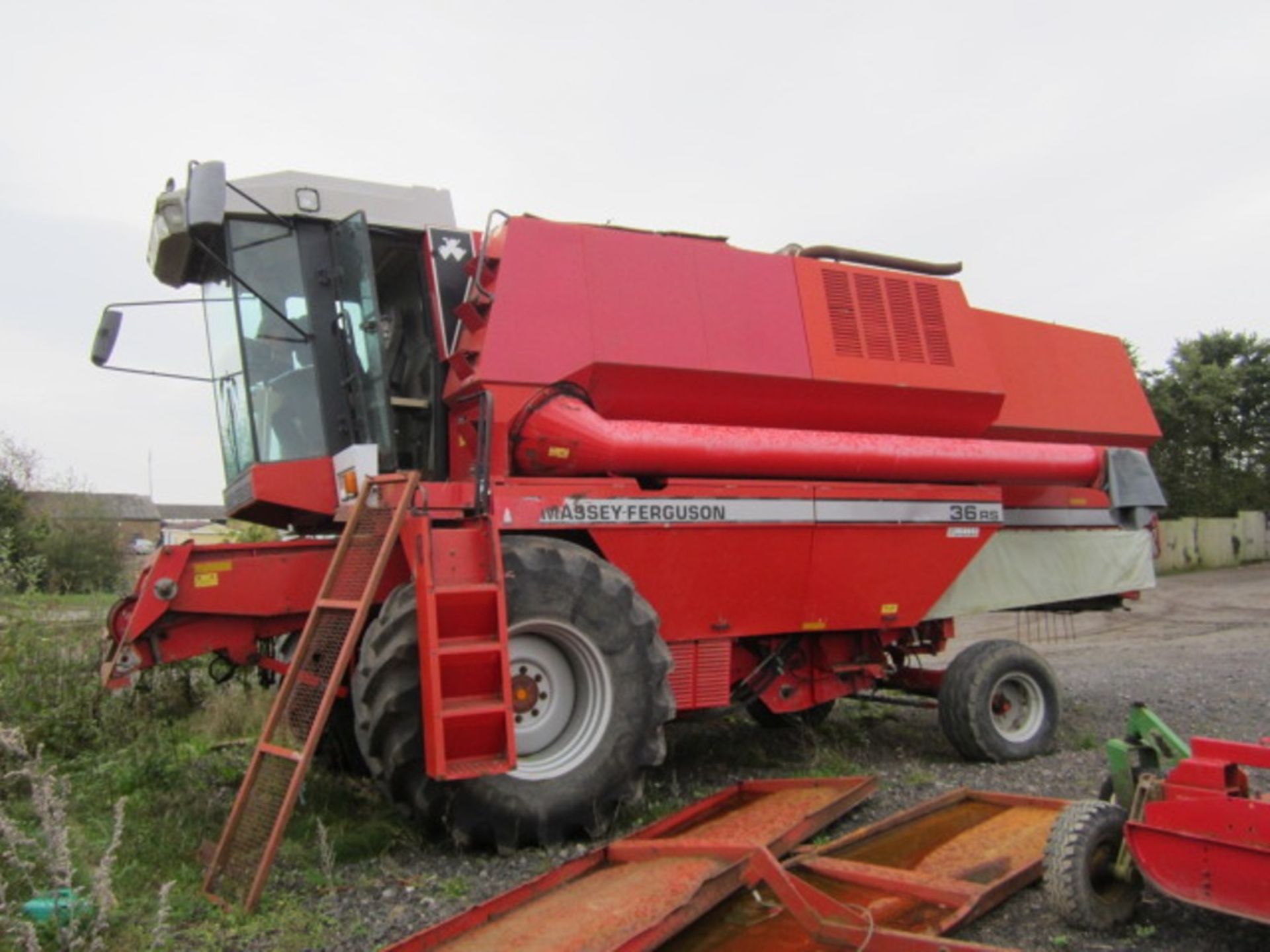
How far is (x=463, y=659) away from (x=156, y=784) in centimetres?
211

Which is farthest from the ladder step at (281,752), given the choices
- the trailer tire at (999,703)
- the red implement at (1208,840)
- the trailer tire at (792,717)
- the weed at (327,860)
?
the trailer tire at (999,703)

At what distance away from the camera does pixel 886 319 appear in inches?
257

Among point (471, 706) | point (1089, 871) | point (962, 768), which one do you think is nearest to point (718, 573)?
point (471, 706)

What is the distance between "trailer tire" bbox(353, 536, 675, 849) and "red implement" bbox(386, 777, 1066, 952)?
1.17 feet

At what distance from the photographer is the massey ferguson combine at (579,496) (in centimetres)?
429

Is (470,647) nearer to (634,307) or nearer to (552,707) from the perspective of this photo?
(552,707)

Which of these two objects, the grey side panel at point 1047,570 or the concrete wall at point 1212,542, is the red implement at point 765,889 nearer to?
A: the grey side panel at point 1047,570

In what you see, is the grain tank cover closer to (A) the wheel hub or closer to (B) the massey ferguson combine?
(B) the massey ferguson combine

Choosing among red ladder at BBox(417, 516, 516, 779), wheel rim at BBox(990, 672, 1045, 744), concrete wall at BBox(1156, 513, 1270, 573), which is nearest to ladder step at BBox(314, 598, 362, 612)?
red ladder at BBox(417, 516, 516, 779)

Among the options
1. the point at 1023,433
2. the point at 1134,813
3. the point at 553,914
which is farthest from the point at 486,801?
the point at 1023,433

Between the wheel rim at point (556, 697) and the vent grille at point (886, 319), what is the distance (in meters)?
2.62

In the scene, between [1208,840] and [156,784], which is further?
[156,784]

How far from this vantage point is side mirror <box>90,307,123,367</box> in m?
5.47

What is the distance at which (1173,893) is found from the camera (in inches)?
123
